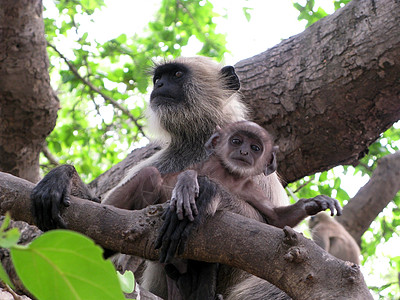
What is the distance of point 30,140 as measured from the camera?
443 cm

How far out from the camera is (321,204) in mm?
2471

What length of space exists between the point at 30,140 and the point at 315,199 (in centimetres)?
273

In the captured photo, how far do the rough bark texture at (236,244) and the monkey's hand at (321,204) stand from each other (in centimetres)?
52

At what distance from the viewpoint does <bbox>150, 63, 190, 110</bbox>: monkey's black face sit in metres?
3.75

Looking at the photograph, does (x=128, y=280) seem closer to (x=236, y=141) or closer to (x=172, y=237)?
(x=172, y=237)

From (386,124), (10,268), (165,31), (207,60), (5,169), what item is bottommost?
(10,268)

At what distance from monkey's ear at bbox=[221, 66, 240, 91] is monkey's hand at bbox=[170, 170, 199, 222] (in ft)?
5.59

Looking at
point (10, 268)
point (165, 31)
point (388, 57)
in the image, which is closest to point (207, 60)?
point (388, 57)

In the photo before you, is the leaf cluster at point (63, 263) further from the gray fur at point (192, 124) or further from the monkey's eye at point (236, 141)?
the gray fur at point (192, 124)

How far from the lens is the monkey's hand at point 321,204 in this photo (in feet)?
7.98

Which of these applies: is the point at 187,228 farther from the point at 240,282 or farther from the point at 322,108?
the point at 322,108

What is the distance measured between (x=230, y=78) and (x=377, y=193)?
2058 mm

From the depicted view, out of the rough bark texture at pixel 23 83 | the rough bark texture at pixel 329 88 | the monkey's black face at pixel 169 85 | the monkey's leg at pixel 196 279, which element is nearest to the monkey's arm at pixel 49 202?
the monkey's leg at pixel 196 279

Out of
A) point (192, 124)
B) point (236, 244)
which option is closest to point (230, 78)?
point (192, 124)
